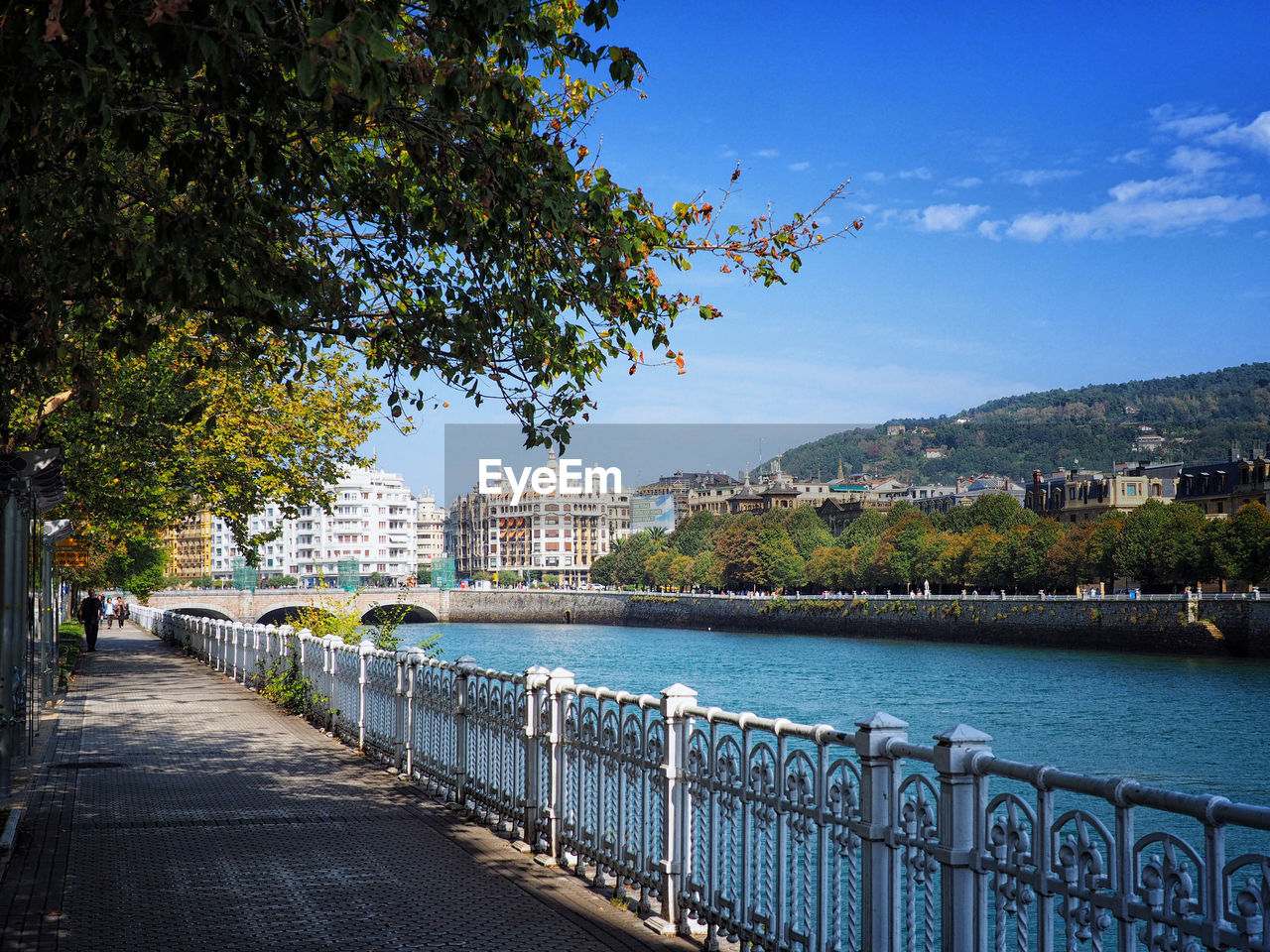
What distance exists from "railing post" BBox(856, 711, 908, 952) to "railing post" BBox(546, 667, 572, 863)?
3.56 m

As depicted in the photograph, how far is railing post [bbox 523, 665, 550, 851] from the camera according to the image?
8.99 m

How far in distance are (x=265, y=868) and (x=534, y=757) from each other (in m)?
1.90

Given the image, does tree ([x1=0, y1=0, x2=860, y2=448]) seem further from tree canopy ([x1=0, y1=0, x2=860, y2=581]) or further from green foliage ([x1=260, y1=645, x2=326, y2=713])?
green foliage ([x1=260, y1=645, x2=326, y2=713])

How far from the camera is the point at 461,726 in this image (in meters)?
10.7

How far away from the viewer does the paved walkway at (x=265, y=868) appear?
6.71m

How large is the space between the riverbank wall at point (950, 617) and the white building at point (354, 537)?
192 feet

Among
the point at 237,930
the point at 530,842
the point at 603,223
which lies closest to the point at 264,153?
the point at 603,223

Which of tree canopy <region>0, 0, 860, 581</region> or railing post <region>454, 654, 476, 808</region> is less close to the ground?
tree canopy <region>0, 0, 860, 581</region>

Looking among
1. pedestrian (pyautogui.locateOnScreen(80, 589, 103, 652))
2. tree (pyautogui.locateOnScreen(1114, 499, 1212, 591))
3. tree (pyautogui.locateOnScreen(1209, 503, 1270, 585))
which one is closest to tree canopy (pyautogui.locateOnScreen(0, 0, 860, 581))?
pedestrian (pyautogui.locateOnScreen(80, 589, 103, 652))

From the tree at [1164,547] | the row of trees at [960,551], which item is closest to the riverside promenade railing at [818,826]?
the row of trees at [960,551]

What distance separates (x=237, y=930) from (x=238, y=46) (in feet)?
14.5

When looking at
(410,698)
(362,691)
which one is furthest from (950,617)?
(410,698)

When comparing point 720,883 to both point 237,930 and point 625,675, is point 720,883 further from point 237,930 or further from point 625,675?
point 625,675

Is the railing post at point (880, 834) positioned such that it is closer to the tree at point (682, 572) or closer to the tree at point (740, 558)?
the tree at point (740, 558)
